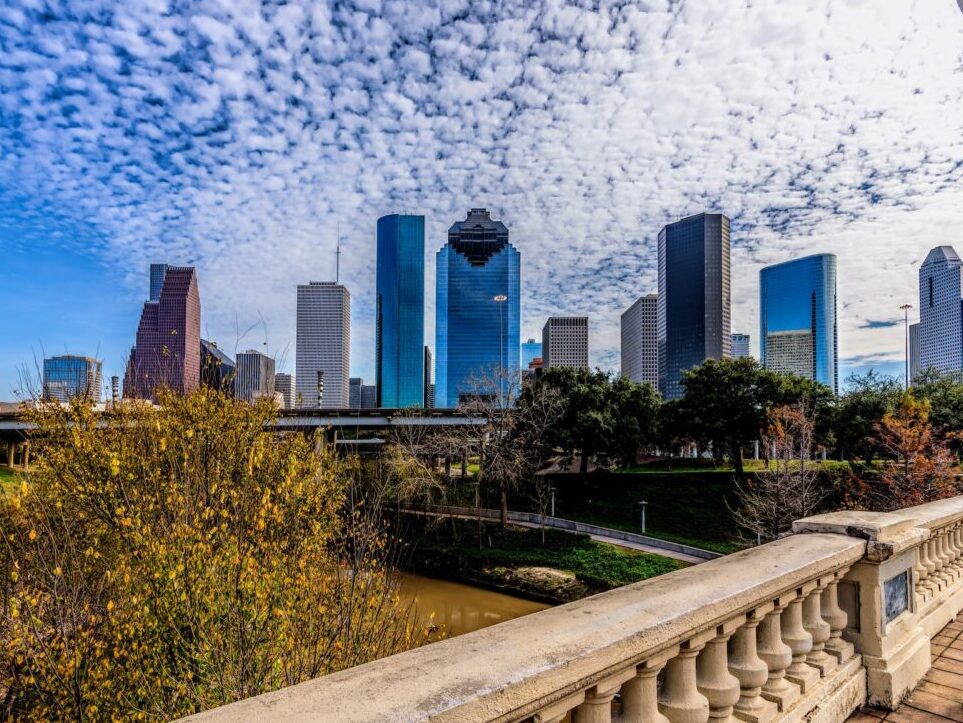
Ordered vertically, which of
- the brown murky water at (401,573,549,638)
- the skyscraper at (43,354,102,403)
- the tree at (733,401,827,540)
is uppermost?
the skyscraper at (43,354,102,403)

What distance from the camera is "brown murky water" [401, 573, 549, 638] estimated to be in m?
19.4

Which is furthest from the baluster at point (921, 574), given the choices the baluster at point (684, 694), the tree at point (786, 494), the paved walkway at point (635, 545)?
the paved walkway at point (635, 545)

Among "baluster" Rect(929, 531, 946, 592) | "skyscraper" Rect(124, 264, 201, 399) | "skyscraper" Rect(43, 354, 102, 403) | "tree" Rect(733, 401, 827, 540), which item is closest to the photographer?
"baluster" Rect(929, 531, 946, 592)

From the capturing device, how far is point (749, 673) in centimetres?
231

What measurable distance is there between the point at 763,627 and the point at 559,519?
29.2 meters

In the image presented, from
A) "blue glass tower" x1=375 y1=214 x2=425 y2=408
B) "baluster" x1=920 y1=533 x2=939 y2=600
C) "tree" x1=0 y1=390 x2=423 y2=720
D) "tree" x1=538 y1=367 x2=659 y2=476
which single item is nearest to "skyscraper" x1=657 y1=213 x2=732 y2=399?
"blue glass tower" x1=375 y1=214 x2=425 y2=408

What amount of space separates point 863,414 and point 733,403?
244 inches

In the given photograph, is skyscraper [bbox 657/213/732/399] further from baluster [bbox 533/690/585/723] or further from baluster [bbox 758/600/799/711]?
baluster [bbox 533/690/585/723]

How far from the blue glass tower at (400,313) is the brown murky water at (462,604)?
157 meters

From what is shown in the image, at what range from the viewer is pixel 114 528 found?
6.73 metres

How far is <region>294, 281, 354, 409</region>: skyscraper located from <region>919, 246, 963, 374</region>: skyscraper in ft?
481

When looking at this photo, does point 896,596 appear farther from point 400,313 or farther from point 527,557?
point 400,313

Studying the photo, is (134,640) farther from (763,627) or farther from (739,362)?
(739,362)

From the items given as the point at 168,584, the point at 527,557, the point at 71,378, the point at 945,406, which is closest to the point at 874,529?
the point at 168,584
